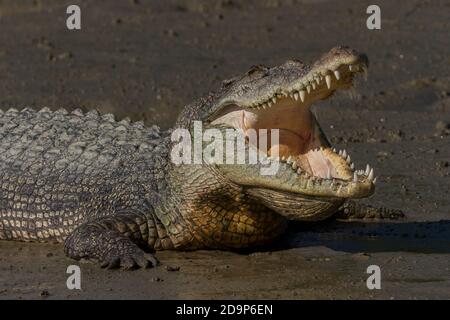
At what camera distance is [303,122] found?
687 centimetres

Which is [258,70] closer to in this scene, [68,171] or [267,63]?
[68,171]

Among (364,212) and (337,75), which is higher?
(337,75)

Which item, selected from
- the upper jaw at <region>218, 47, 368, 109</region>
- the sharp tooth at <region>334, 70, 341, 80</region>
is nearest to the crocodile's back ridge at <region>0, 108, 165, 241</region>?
the upper jaw at <region>218, 47, 368, 109</region>

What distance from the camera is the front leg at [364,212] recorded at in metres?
8.15

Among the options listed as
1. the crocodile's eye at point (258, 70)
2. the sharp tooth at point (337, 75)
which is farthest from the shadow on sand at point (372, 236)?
the sharp tooth at point (337, 75)

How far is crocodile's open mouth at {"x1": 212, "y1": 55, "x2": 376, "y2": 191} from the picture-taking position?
6.31 meters

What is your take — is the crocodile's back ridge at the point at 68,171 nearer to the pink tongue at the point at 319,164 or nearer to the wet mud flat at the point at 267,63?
the wet mud flat at the point at 267,63

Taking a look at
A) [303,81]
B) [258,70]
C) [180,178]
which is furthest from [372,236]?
[303,81]

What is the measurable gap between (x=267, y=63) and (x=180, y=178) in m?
5.76

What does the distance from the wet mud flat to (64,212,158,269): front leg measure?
0.28 feet

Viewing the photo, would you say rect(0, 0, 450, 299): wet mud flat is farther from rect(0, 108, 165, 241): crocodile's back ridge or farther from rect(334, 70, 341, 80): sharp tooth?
rect(334, 70, 341, 80): sharp tooth

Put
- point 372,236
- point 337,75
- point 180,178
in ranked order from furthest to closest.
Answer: point 372,236
point 180,178
point 337,75

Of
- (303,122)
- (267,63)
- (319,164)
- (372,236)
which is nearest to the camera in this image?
(319,164)

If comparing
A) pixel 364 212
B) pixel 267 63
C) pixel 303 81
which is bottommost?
pixel 364 212
